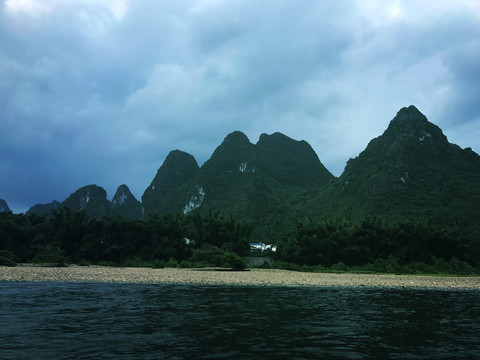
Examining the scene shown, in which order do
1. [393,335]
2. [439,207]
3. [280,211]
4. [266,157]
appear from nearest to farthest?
[393,335], [439,207], [280,211], [266,157]

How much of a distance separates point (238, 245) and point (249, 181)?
7701 cm

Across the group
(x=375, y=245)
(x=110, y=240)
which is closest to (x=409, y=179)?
(x=375, y=245)

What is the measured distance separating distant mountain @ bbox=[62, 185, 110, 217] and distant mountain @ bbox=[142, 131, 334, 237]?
80.6 feet

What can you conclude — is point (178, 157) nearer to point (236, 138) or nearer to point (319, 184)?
point (236, 138)

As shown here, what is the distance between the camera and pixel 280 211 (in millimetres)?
92875

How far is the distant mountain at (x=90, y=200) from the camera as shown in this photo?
103938 mm

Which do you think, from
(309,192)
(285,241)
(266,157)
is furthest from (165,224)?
(266,157)

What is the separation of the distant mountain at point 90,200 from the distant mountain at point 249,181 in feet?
80.6

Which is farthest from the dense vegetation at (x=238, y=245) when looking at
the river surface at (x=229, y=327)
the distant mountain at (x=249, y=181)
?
the distant mountain at (x=249, y=181)

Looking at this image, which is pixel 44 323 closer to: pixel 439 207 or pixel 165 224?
pixel 165 224

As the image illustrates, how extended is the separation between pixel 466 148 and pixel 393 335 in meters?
104

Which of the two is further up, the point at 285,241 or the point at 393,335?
the point at 285,241

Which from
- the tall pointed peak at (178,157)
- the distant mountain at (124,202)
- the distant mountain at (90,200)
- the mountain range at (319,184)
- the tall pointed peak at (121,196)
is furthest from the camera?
the tall pointed peak at (178,157)

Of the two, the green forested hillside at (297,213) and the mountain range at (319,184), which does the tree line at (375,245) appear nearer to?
the green forested hillside at (297,213)
